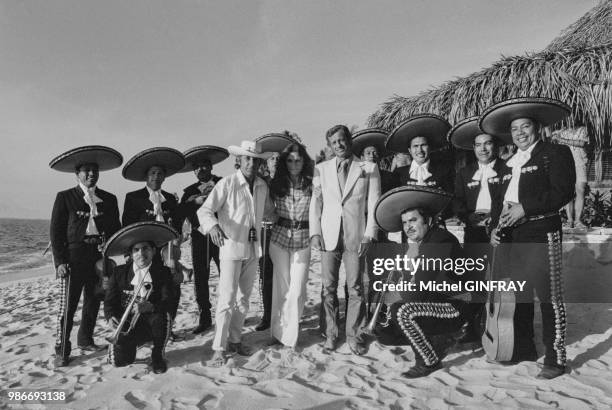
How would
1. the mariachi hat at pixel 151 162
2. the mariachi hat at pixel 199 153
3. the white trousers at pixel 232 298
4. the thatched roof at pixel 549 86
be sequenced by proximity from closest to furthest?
1. the white trousers at pixel 232 298
2. the mariachi hat at pixel 151 162
3. the mariachi hat at pixel 199 153
4. the thatched roof at pixel 549 86

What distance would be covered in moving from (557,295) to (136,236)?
3.22 meters

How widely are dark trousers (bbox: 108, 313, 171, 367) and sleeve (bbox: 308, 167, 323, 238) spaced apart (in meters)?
1.43

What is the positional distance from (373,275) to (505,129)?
67.7 inches

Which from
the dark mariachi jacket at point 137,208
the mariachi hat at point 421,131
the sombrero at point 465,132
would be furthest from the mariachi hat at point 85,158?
the sombrero at point 465,132

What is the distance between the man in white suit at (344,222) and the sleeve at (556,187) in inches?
47.7

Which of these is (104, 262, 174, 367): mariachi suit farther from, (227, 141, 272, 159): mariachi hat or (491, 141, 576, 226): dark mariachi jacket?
(491, 141, 576, 226): dark mariachi jacket

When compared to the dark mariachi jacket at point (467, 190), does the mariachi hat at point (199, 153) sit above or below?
above

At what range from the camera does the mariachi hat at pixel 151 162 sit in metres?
3.85

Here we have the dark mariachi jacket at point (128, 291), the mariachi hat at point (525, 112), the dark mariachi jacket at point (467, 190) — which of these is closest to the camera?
the mariachi hat at point (525, 112)

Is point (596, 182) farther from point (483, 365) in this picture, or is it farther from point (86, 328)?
point (86, 328)

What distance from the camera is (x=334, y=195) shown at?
139 inches

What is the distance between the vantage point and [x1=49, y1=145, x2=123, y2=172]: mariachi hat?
3508 mm

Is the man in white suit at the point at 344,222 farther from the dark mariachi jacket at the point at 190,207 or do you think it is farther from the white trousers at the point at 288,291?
the dark mariachi jacket at the point at 190,207

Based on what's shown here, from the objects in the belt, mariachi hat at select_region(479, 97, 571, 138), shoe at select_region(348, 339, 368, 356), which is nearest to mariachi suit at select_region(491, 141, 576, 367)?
mariachi hat at select_region(479, 97, 571, 138)
